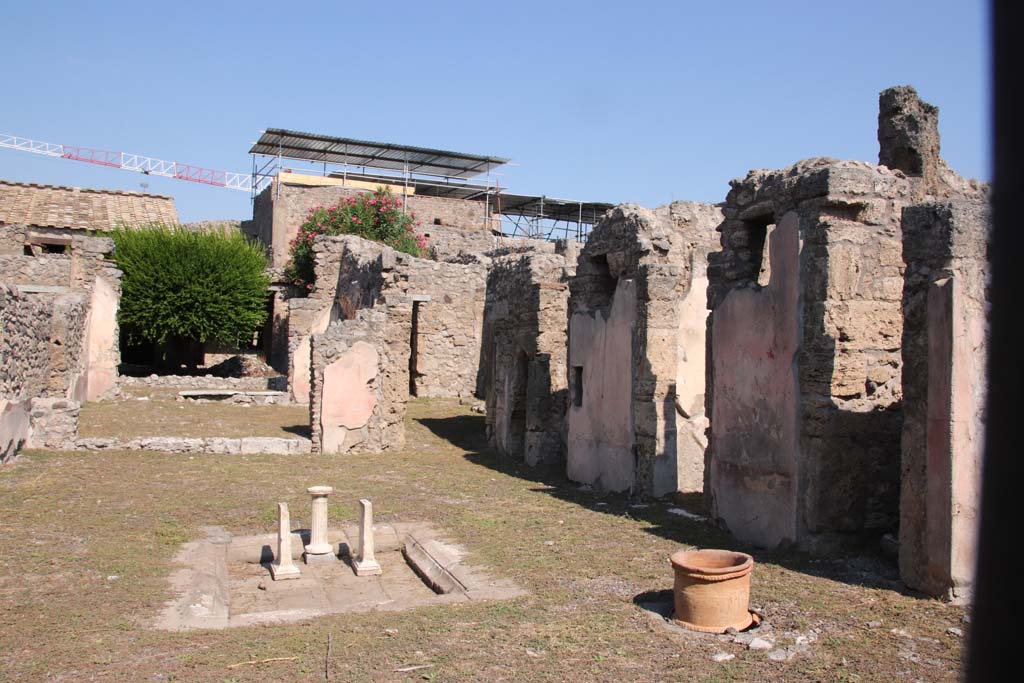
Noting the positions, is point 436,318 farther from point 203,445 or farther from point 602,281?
point 602,281

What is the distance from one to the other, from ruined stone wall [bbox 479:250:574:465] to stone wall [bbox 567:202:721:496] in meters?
1.13

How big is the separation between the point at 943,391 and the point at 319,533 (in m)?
5.35

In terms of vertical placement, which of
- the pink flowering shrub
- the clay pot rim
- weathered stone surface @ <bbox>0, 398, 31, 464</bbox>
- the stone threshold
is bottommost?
the stone threshold

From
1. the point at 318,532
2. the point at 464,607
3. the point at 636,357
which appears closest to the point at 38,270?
the point at 318,532

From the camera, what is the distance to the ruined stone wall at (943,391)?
5.59 meters

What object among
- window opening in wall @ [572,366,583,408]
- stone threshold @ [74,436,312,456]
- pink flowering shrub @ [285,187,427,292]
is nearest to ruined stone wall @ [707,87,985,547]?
window opening in wall @ [572,366,583,408]

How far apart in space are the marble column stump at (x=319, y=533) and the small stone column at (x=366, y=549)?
295 mm

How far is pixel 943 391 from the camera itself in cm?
570

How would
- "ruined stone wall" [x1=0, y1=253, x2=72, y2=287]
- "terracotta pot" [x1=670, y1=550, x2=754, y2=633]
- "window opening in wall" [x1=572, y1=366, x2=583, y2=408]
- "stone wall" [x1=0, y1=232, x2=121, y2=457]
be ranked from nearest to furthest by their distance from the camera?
"terracotta pot" [x1=670, y1=550, x2=754, y2=633], "window opening in wall" [x1=572, y1=366, x2=583, y2=408], "stone wall" [x1=0, y1=232, x2=121, y2=457], "ruined stone wall" [x1=0, y1=253, x2=72, y2=287]

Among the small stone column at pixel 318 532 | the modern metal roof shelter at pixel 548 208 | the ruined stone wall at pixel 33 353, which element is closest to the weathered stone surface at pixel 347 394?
the ruined stone wall at pixel 33 353

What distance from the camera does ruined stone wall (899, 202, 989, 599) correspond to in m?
5.59

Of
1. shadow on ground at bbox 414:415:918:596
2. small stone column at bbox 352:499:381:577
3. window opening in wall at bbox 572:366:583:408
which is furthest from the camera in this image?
window opening in wall at bbox 572:366:583:408

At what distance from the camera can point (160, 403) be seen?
18875mm

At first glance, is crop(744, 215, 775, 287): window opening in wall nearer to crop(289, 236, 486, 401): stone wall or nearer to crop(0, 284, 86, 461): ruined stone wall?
crop(0, 284, 86, 461): ruined stone wall
